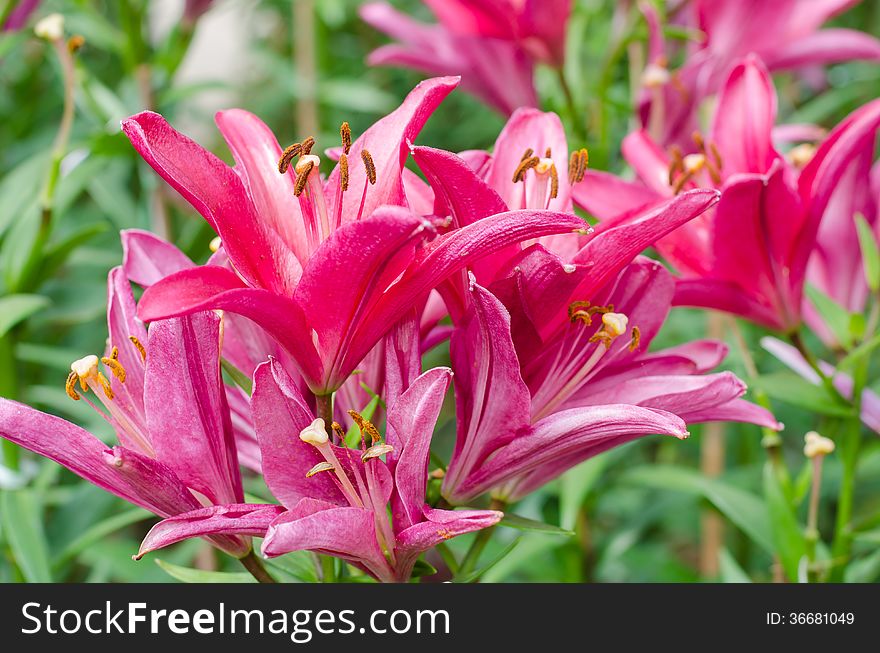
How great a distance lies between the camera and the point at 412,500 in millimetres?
399

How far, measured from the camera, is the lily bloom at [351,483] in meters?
0.37

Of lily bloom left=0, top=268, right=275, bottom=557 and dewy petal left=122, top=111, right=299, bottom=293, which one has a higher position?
dewy petal left=122, top=111, right=299, bottom=293

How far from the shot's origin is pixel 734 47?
0.77m

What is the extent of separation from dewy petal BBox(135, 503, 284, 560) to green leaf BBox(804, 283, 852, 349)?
1.26 feet

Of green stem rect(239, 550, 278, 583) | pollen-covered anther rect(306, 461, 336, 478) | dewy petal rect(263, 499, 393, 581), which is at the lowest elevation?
dewy petal rect(263, 499, 393, 581)

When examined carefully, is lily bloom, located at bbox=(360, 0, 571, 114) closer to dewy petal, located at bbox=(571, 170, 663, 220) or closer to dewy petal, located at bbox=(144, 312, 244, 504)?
dewy petal, located at bbox=(571, 170, 663, 220)

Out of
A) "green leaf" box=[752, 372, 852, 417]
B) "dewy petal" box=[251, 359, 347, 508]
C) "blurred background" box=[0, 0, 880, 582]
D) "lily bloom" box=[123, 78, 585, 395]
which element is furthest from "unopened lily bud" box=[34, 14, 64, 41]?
"green leaf" box=[752, 372, 852, 417]

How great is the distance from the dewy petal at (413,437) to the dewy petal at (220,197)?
7 centimetres

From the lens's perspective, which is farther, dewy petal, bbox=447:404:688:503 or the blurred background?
the blurred background

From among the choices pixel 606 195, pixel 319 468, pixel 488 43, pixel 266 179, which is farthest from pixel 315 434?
pixel 488 43

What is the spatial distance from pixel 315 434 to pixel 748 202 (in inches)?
10.8

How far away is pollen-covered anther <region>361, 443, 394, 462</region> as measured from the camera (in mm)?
382

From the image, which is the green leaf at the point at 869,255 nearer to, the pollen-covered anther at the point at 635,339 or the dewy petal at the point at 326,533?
the pollen-covered anther at the point at 635,339

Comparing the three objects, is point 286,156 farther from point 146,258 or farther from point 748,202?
point 748,202
